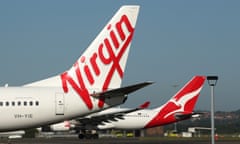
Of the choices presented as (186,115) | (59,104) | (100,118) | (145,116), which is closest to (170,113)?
(186,115)

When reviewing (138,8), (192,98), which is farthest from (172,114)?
(138,8)

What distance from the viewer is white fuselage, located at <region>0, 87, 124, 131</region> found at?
2548 cm

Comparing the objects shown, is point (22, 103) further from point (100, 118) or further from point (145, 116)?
point (145, 116)

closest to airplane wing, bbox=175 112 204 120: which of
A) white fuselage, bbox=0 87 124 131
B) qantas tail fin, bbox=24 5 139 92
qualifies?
qantas tail fin, bbox=24 5 139 92

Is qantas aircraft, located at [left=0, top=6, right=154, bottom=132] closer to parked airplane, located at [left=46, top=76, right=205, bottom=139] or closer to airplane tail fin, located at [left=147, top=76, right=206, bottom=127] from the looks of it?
parked airplane, located at [left=46, top=76, right=205, bottom=139]

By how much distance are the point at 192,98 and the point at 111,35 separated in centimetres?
3278

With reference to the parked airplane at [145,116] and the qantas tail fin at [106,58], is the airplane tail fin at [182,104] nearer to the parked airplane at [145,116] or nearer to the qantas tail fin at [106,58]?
the parked airplane at [145,116]

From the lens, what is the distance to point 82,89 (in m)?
26.0

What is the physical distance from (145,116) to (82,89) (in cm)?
3977

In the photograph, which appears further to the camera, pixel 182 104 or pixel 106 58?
pixel 182 104

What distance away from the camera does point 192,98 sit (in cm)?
5784

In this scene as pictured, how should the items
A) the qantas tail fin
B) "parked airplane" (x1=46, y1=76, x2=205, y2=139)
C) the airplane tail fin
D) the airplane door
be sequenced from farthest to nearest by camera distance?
"parked airplane" (x1=46, y1=76, x2=205, y2=139), the airplane tail fin, the qantas tail fin, the airplane door

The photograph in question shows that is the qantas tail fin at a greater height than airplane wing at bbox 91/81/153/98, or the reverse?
the qantas tail fin

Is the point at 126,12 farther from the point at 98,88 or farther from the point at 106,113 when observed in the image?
the point at 106,113
